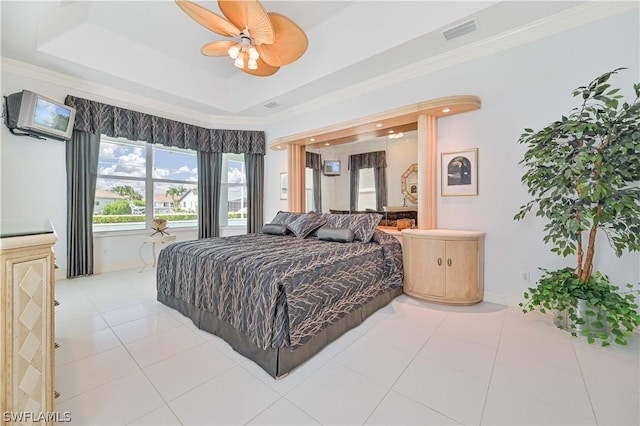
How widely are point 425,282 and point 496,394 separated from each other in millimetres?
1533

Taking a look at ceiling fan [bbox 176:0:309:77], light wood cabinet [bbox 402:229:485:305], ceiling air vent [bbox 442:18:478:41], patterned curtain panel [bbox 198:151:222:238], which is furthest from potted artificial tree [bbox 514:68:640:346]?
patterned curtain panel [bbox 198:151:222:238]

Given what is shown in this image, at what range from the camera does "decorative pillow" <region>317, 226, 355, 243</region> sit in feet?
10.1

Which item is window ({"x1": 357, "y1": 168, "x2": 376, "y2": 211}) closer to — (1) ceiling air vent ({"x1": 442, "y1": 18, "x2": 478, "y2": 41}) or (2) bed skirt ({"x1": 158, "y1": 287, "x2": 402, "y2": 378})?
(2) bed skirt ({"x1": 158, "y1": 287, "x2": 402, "y2": 378})

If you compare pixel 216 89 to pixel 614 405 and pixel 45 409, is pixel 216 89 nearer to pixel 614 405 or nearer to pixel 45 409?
A: pixel 45 409

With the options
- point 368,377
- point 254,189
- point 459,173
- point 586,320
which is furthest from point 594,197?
point 254,189

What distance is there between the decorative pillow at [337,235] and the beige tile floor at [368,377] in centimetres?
93

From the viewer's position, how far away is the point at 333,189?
15.4 feet

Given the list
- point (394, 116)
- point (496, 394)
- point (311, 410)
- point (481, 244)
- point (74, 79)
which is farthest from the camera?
point (74, 79)

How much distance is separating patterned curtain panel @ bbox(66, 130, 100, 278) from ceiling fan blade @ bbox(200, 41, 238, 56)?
9.28ft

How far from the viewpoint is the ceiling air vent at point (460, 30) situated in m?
2.75

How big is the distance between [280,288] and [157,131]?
14.6ft

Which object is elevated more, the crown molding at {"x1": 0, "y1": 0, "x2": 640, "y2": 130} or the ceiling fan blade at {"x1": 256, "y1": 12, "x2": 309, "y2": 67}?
the crown molding at {"x1": 0, "y1": 0, "x2": 640, "y2": 130}

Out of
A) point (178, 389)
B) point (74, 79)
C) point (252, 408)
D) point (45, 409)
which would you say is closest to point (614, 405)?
point (252, 408)

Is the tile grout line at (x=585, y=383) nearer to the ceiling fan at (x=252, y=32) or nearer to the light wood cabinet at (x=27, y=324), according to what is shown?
the light wood cabinet at (x=27, y=324)
